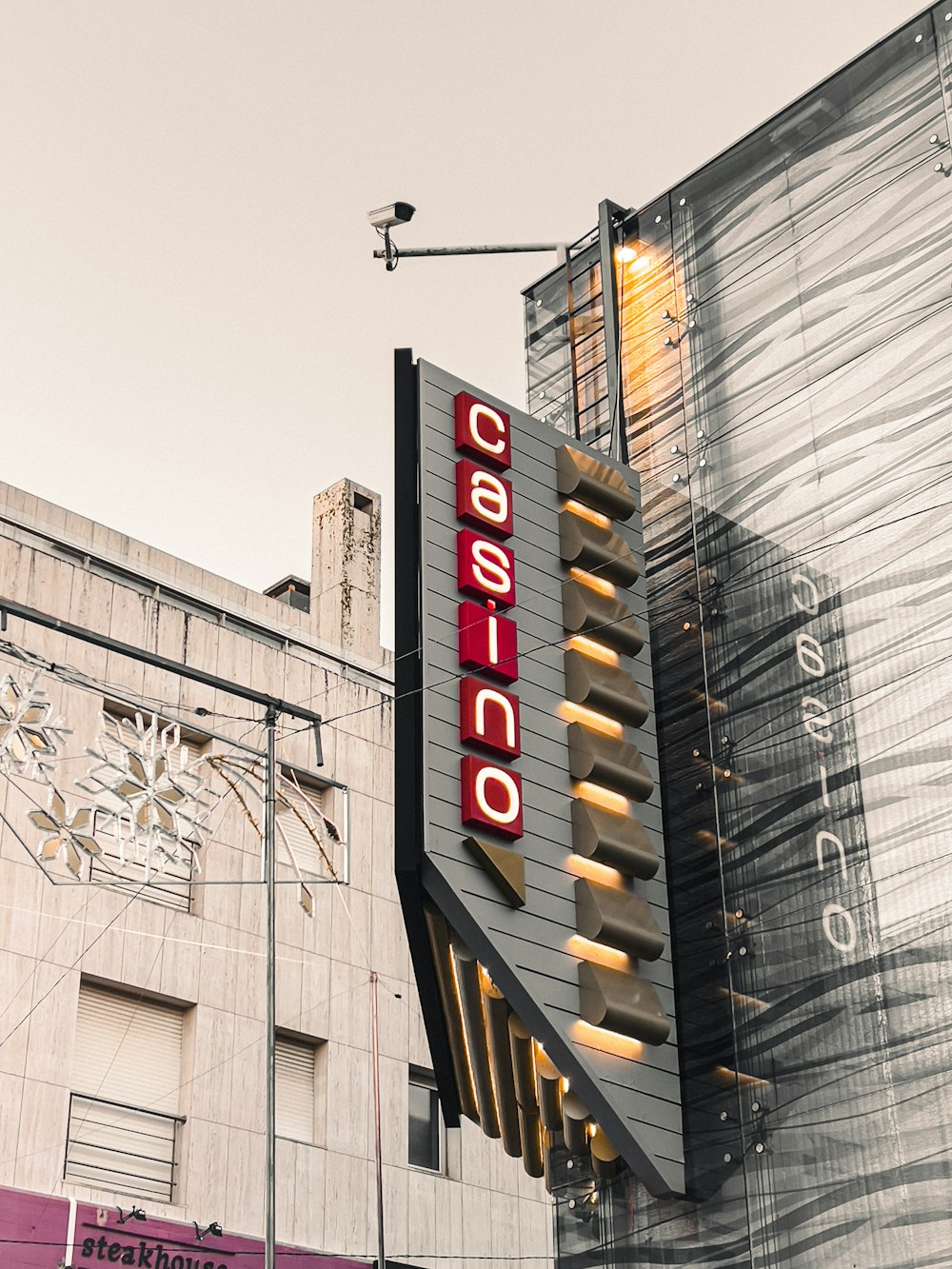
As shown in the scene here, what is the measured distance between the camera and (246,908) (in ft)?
75.5

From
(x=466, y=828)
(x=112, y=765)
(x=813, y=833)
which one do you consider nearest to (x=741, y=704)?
(x=813, y=833)

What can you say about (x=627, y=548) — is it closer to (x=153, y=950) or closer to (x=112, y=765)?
(x=112, y=765)

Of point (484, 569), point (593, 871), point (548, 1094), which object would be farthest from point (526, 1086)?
point (484, 569)

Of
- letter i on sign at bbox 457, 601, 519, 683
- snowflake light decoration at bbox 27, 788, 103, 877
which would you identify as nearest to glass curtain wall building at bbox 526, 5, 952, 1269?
letter i on sign at bbox 457, 601, 519, 683

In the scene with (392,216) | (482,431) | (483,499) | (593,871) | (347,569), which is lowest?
(593,871)

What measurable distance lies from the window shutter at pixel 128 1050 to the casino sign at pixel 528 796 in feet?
26.6

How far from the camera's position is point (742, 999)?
1372 cm

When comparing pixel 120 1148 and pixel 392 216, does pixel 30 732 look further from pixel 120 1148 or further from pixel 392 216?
pixel 120 1148

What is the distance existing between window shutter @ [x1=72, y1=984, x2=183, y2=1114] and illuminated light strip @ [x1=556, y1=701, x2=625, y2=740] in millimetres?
8947

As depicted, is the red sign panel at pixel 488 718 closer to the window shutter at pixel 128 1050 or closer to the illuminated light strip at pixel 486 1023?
the illuminated light strip at pixel 486 1023

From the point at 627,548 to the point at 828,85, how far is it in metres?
4.74

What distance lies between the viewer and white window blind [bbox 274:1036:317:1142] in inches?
886

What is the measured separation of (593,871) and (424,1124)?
1140 cm

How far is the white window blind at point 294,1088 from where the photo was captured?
22500 mm
